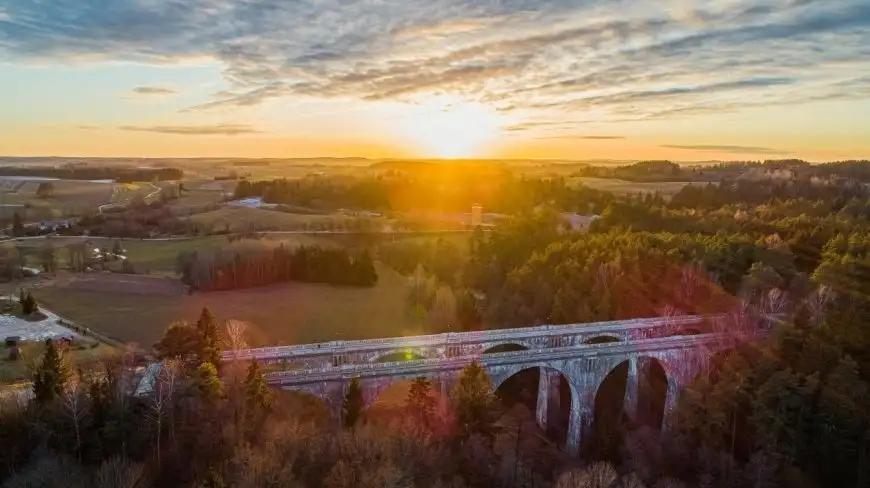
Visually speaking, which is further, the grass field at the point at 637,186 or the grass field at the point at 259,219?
the grass field at the point at 637,186

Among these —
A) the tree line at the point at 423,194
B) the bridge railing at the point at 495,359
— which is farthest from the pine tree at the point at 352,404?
the tree line at the point at 423,194

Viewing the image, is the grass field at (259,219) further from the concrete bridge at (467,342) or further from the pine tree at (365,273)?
the concrete bridge at (467,342)

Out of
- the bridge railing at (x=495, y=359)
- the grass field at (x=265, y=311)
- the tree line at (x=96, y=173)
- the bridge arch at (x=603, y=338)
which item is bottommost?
the grass field at (x=265, y=311)

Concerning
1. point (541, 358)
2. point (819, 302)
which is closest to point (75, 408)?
point (541, 358)

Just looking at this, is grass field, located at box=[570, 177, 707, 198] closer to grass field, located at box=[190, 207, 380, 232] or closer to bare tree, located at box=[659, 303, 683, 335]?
grass field, located at box=[190, 207, 380, 232]

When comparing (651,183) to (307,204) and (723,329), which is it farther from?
(723,329)
